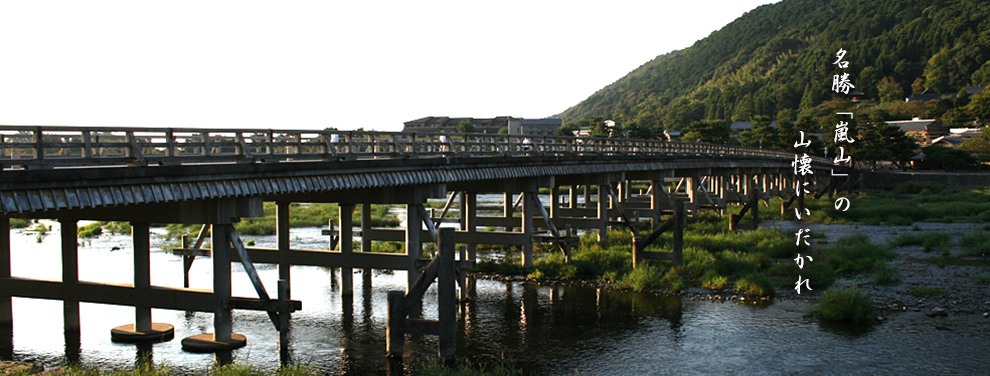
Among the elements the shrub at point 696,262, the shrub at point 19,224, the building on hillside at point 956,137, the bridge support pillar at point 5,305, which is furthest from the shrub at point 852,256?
the building on hillside at point 956,137

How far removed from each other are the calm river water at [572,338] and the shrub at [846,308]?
543 mm

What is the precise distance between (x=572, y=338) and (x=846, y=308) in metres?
6.71

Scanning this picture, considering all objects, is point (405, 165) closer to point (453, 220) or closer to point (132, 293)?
point (132, 293)

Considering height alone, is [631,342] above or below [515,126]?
below

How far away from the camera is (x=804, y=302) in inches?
857

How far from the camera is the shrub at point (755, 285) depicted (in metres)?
22.6

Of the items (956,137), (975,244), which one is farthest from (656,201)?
(956,137)

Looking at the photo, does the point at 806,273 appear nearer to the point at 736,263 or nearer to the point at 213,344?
the point at 736,263

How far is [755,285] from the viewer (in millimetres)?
22781

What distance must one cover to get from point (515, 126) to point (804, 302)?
110114 mm

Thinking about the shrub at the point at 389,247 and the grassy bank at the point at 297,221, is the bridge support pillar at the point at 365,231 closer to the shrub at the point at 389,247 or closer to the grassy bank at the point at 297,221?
the shrub at the point at 389,247

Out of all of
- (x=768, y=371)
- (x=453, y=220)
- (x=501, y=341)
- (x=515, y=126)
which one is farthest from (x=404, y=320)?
(x=515, y=126)

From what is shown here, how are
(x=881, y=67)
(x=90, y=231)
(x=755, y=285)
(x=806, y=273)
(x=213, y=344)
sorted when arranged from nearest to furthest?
(x=213, y=344) → (x=755, y=285) → (x=806, y=273) → (x=90, y=231) → (x=881, y=67)

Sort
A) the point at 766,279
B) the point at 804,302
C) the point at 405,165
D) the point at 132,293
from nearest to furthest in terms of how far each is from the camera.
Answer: the point at 132,293, the point at 405,165, the point at 804,302, the point at 766,279
